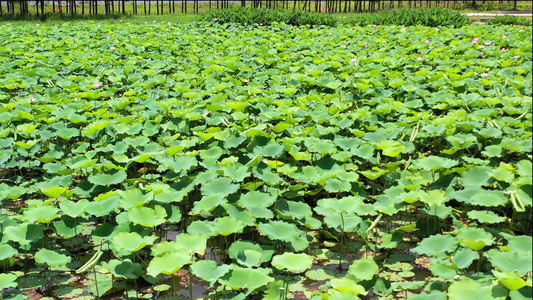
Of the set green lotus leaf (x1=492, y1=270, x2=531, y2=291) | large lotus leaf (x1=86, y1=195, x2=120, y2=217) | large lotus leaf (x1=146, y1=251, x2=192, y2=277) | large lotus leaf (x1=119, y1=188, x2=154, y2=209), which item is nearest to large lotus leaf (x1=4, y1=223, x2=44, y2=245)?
large lotus leaf (x1=86, y1=195, x2=120, y2=217)

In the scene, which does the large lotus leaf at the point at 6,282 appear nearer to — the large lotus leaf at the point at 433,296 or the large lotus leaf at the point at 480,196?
the large lotus leaf at the point at 433,296

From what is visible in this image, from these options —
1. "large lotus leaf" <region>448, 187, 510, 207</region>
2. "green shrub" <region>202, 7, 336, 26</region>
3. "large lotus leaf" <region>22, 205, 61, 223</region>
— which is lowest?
"large lotus leaf" <region>22, 205, 61, 223</region>

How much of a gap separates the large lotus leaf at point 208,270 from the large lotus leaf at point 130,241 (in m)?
0.27

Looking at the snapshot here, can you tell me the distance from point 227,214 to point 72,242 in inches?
32.8

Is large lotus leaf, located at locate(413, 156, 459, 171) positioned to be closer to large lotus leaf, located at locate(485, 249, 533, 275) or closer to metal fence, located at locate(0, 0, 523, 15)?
large lotus leaf, located at locate(485, 249, 533, 275)

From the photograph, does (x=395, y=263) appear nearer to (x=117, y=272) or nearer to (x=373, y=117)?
(x=117, y=272)

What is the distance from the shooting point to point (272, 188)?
9.81 ft

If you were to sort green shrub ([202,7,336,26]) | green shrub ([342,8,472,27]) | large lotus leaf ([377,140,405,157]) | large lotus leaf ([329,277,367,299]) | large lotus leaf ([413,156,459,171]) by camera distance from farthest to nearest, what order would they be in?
green shrub ([202,7,336,26]) < green shrub ([342,8,472,27]) < large lotus leaf ([377,140,405,157]) < large lotus leaf ([413,156,459,171]) < large lotus leaf ([329,277,367,299])

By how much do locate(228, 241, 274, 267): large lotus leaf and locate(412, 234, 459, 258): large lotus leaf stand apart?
2.13 feet

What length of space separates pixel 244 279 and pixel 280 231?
45 cm

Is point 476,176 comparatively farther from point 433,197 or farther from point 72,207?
point 72,207

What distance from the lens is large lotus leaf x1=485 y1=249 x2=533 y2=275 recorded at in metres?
1.90

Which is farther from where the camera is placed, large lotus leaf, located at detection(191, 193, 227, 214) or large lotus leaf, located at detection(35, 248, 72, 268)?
large lotus leaf, located at detection(191, 193, 227, 214)

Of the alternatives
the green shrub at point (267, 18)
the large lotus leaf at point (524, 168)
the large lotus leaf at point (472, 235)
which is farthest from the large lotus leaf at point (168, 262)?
the green shrub at point (267, 18)
